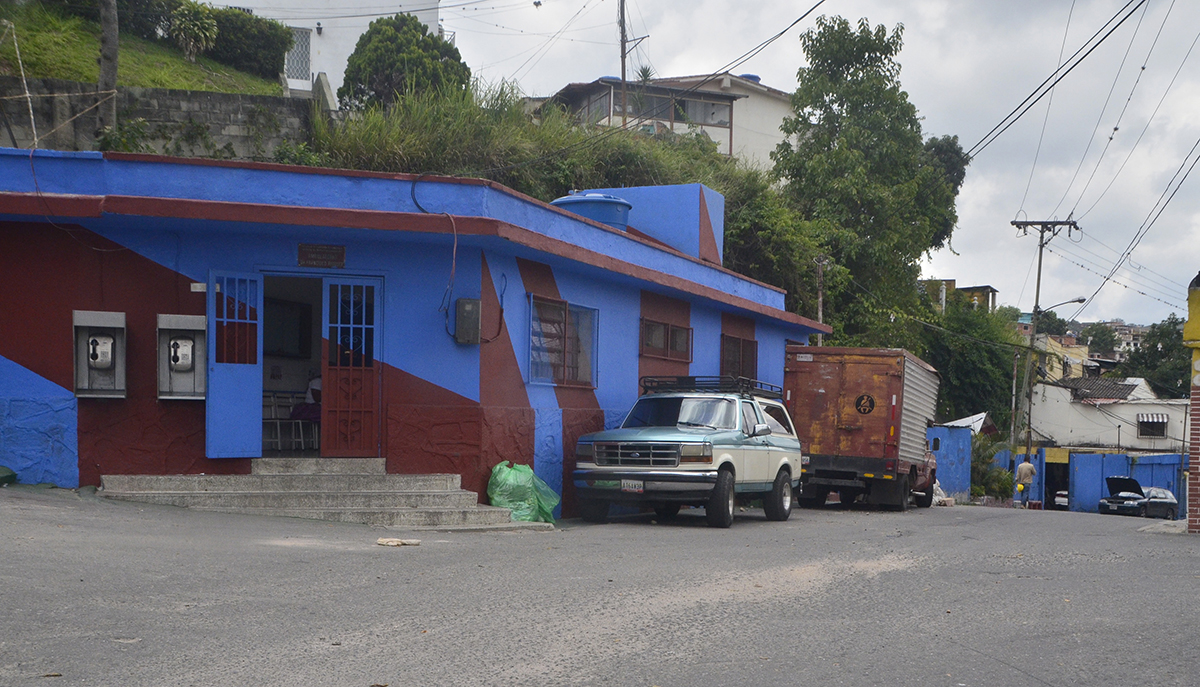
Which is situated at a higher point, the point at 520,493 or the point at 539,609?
the point at 539,609

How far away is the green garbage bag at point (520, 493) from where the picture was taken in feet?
43.2

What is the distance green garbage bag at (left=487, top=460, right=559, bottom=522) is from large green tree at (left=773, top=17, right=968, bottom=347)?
2012cm

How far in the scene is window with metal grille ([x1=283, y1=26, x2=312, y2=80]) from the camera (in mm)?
39531

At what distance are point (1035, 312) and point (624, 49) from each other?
65.0ft

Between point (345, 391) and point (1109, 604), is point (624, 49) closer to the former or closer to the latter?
point (345, 391)

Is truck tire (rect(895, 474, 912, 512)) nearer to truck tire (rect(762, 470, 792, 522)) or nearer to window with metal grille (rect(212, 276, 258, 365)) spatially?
truck tire (rect(762, 470, 792, 522))

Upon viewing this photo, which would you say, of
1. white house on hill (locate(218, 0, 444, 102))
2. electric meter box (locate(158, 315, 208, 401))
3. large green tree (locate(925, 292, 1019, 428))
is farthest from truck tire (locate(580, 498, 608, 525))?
large green tree (locate(925, 292, 1019, 428))

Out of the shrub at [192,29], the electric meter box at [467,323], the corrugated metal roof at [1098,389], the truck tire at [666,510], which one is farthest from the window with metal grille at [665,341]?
the corrugated metal roof at [1098,389]

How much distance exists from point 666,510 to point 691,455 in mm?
2390

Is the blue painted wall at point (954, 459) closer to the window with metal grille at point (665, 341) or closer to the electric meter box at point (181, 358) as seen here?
the window with metal grille at point (665, 341)

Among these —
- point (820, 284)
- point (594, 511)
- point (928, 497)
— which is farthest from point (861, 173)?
point (594, 511)

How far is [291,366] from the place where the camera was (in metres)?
16.8

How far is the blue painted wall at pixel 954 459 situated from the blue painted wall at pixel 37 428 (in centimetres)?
2728

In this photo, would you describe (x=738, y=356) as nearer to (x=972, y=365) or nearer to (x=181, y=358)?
(x=181, y=358)
